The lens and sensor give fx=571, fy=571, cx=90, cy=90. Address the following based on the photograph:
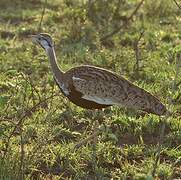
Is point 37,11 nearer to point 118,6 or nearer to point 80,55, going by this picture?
point 118,6

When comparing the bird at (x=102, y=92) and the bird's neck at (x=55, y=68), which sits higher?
the bird's neck at (x=55, y=68)

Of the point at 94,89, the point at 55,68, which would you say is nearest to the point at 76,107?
the point at 55,68

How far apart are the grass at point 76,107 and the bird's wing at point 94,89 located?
33 centimetres

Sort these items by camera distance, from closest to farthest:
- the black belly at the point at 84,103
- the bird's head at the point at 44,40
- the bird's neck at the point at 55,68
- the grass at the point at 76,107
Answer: the grass at the point at 76,107 → the black belly at the point at 84,103 → the bird's neck at the point at 55,68 → the bird's head at the point at 44,40

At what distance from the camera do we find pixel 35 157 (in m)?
4.55

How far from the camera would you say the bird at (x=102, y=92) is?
203 inches

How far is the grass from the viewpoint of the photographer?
466 centimetres

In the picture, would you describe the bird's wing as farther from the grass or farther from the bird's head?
the bird's head

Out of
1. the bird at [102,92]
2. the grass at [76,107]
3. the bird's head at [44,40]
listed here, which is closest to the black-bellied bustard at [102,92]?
the bird at [102,92]

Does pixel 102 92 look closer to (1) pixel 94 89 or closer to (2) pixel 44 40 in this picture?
(1) pixel 94 89

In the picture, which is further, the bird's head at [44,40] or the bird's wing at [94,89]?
the bird's head at [44,40]

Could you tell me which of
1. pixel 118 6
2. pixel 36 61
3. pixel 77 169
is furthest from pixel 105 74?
pixel 118 6

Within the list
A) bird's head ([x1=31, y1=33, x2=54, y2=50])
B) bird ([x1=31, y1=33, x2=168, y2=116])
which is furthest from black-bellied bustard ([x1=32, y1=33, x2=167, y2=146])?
bird's head ([x1=31, y1=33, x2=54, y2=50])

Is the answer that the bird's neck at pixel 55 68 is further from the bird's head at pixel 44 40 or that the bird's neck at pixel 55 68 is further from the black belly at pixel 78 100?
the black belly at pixel 78 100
